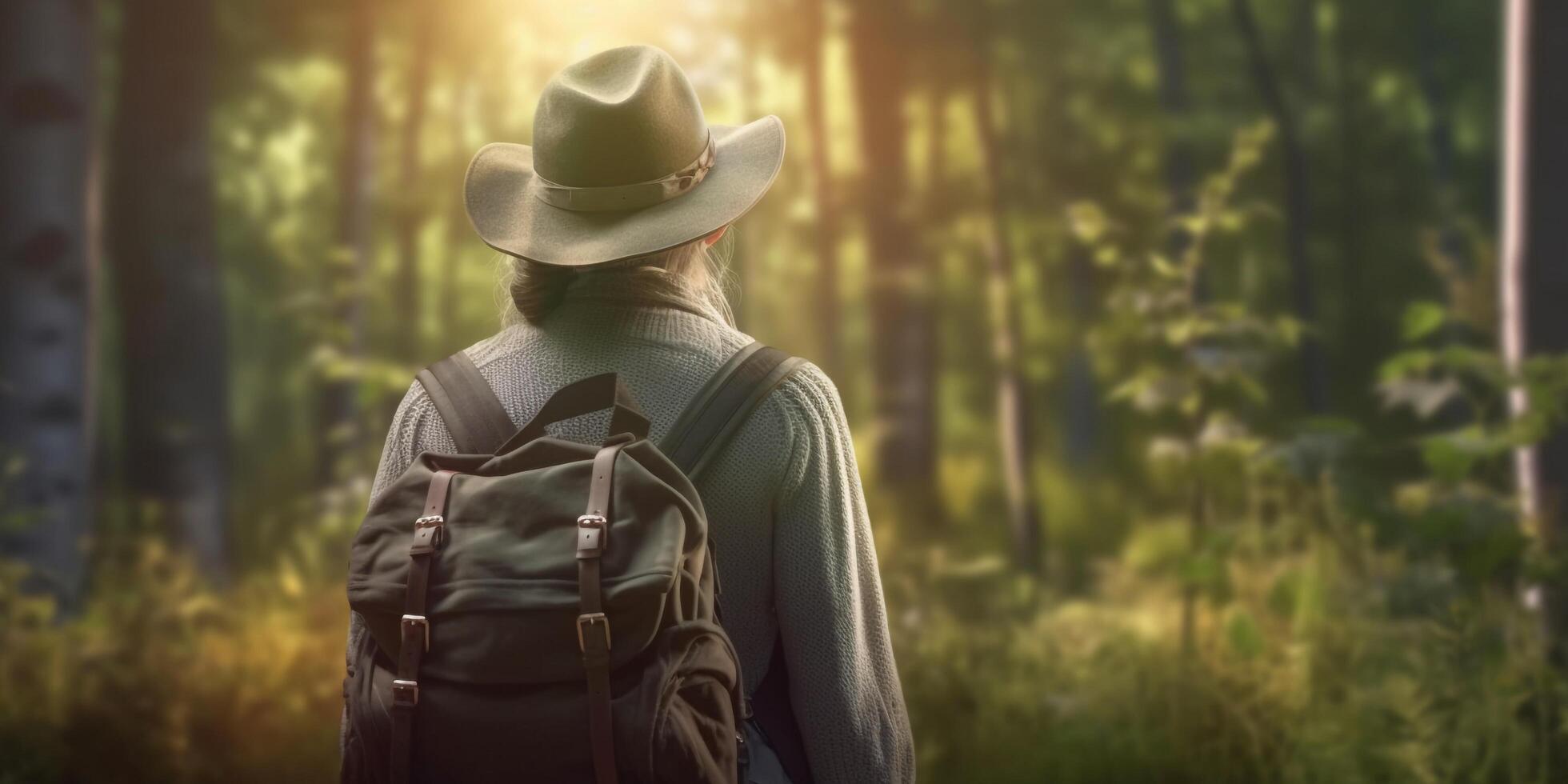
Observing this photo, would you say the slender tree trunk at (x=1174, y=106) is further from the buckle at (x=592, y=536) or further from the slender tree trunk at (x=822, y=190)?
the buckle at (x=592, y=536)

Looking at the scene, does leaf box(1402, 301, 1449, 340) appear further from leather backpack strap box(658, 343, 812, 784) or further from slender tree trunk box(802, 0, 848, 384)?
slender tree trunk box(802, 0, 848, 384)

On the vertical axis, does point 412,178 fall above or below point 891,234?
above

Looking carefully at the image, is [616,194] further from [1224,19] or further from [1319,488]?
[1224,19]

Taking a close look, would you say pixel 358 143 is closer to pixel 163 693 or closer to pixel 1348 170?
pixel 163 693

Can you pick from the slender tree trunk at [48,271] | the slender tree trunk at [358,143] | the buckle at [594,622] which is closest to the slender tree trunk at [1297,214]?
the slender tree trunk at [358,143]

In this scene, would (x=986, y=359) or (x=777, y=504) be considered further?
(x=986, y=359)

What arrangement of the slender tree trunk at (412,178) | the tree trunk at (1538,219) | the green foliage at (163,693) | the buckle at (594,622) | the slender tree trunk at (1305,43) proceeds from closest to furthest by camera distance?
the buckle at (594,622) → the green foliage at (163,693) → the tree trunk at (1538,219) → the slender tree trunk at (412,178) → the slender tree trunk at (1305,43)

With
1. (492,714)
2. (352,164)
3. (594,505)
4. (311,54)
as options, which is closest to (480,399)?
(594,505)

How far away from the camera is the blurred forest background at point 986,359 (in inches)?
166

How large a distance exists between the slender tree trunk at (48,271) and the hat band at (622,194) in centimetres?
535

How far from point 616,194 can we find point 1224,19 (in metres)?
14.2

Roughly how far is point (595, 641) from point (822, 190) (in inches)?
398

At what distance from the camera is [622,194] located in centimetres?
191

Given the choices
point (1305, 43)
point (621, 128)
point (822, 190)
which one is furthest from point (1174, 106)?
point (621, 128)
